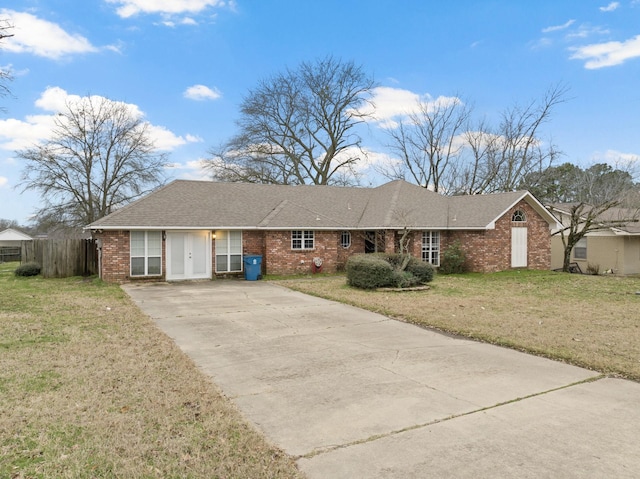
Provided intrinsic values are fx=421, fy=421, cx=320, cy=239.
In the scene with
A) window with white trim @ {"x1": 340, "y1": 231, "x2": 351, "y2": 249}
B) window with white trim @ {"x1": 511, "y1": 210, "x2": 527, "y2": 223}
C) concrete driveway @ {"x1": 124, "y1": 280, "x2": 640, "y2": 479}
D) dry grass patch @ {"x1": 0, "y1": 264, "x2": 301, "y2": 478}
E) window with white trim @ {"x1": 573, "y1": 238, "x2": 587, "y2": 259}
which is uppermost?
window with white trim @ {"x1": 511, "y1": 210, "x2": 527, "y2": 223}

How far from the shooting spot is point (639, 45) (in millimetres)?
18062

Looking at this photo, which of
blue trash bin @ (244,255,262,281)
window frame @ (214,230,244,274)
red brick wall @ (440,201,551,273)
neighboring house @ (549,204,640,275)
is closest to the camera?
blue trash bin @ (244,255,262,281)

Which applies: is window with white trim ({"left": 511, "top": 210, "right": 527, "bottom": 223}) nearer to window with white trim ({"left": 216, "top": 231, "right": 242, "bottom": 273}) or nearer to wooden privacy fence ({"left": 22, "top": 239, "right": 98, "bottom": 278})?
window with white trim ({"left": 216, "top": 231, "right": 242, "bottom": 273})

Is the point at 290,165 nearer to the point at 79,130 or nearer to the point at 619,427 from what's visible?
the point at 79,130

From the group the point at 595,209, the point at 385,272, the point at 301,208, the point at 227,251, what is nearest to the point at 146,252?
the point at 227,251

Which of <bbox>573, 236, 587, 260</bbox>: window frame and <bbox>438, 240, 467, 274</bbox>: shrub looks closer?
<bbox>438, 240, 467, 274</bbox>: shrub

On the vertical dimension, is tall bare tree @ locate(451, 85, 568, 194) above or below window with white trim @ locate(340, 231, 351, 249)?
above

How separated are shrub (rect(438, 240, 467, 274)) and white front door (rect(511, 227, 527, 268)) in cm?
245

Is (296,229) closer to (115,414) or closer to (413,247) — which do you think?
(413,247)

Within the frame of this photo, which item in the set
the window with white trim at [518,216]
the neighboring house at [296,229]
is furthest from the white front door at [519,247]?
the window with white trim at [518,216]

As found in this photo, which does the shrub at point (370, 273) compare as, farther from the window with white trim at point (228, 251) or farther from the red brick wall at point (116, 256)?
the red brick wall at point (116, 256)

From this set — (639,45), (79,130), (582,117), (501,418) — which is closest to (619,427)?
(501,418)

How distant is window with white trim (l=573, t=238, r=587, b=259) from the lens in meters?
23.6

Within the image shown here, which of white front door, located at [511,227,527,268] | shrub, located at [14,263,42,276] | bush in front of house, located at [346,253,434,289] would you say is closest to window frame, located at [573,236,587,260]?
white front door, located at [511,227,527,268]
